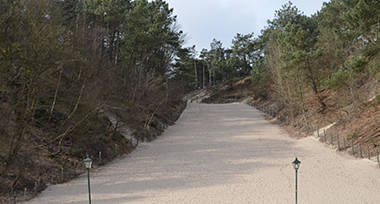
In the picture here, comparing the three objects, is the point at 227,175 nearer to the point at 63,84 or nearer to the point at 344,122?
the point at 63,84

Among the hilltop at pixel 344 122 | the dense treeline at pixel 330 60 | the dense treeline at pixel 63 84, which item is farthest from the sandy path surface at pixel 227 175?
the dense treeline at pixel 330 60

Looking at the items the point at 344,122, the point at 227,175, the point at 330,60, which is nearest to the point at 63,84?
the point at 227,175

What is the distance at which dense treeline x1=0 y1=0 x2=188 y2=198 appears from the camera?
11.1m

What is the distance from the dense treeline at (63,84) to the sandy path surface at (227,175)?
192 cm

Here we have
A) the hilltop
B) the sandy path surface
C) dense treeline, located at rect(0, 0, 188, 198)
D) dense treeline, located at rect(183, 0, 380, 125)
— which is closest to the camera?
dense treeline, located at rect(0, 0, 188, 198)

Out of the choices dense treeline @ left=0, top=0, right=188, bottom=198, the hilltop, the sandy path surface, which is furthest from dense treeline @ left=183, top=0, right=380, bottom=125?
dense treeline @ left=0, top=0, right=188, bottom=198

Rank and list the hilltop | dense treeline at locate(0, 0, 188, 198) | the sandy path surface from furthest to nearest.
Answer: the hilltop < the sandy path surface < dense treeline at locate(0, 0, 188, 198)

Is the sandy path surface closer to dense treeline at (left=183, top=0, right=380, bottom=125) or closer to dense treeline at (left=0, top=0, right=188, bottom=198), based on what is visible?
dense treeline at (left=0, top=0, right=188, bottom=198)

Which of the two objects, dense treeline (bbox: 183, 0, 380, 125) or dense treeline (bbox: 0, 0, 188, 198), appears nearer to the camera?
dense treeline (bbox: 0, 0, 188, 198)

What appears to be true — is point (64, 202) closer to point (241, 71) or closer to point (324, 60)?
point (324, 60)

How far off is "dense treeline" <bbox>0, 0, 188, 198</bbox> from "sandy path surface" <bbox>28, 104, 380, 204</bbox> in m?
1.92

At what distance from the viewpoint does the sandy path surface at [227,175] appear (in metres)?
12.6

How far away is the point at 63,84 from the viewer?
17312 millimetres

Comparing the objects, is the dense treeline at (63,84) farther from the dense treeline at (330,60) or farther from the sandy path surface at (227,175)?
the dense treeline at (330,60)
